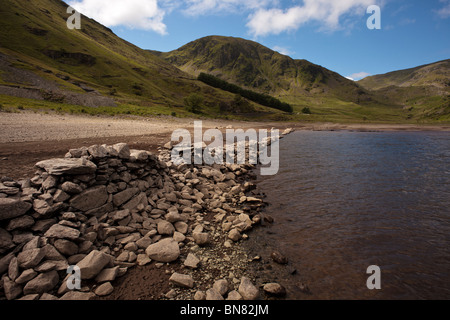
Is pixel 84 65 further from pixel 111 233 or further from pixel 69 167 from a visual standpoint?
pixel 111 233

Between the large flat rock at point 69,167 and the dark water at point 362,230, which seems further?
the large flat rock at point 69,167

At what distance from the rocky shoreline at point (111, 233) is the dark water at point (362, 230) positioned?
5.95ft

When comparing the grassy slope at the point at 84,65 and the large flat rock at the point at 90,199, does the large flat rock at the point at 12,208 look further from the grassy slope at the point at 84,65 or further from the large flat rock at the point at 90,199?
the grassy slope at the point at 84,65

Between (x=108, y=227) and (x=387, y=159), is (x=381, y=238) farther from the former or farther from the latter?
(x=387, y=159)

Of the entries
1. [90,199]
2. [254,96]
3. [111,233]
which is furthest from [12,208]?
[254,96]

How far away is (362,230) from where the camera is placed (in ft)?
31.3

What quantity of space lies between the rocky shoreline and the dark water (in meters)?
1.81

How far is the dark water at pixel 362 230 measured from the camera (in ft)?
21.8

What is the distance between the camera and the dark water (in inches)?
261

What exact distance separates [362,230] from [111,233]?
1062 centimetres

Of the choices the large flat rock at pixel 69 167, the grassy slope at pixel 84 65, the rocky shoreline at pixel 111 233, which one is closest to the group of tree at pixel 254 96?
the grassy slope at pixel 84 65

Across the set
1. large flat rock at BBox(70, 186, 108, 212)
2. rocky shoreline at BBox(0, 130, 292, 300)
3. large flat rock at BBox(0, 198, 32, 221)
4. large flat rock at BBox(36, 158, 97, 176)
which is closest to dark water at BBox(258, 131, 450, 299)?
rocky shoreline at BBox(0, 130, 292, 300)

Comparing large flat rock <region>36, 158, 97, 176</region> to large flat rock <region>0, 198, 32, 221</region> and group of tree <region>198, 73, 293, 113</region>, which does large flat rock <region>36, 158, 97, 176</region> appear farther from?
group of tree <region>198, 73, 293, 113</region>
